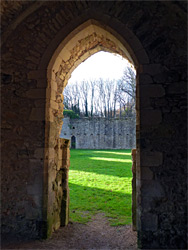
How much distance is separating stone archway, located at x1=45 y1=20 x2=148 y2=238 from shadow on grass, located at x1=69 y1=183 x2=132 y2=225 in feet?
3.64

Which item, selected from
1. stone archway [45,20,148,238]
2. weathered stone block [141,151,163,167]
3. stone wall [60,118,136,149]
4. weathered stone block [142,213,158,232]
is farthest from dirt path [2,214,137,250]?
stone wall [60,118,136,149]

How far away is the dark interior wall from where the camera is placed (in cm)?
362

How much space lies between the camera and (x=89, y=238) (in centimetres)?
438

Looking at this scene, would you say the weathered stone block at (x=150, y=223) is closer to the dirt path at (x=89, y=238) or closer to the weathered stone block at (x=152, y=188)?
the weathered stone block at (x=152, y=188)

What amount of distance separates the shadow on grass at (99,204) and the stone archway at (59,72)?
111 cm

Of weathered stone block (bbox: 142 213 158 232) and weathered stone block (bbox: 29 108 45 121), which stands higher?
weathered stone block (bbox: 29 108 45 121)

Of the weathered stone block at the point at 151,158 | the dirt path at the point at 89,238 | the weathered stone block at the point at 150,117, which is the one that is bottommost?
the dirt path at the point at 89,238

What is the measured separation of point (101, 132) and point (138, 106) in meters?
22.8

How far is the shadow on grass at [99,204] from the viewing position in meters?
5.50

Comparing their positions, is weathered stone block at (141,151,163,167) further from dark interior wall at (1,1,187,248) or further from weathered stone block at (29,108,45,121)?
weathered stone block at (29,108,45,121)

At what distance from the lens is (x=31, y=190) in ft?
13.2

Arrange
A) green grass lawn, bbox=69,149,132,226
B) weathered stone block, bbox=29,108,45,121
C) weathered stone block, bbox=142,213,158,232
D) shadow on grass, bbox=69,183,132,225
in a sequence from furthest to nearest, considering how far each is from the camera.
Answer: green grass lawn, bbox=69,149,132,226 → shadow on grass, bbox=69,183,132,225 → weathered stone block, bbox=29,108,45,121 → weathered stone block, bbox=142,213,158,232

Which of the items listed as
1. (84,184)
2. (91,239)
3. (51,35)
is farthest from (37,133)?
(84,184)

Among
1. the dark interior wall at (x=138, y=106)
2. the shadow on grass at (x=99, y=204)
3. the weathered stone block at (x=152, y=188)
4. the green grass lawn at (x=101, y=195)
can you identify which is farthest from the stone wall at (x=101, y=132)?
the weathered stone block at (x=152, y=188)
